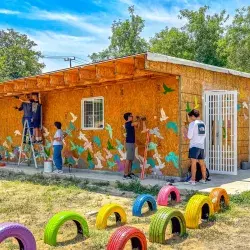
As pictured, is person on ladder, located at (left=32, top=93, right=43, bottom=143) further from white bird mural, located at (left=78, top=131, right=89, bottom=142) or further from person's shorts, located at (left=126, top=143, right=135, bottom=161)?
person's shorts, located at (left=126, top=143, right=135, bottom=161)

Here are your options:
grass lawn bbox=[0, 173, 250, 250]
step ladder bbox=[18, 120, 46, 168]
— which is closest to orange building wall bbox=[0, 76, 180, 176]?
step ladder bbox=[18, 120, 46, 168]

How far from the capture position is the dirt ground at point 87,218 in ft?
16.7

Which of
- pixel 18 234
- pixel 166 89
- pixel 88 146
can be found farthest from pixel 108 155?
pixel 18 234

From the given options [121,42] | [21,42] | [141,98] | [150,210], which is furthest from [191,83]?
[21,42]

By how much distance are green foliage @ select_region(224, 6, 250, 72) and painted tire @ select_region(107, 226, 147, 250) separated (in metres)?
21.8

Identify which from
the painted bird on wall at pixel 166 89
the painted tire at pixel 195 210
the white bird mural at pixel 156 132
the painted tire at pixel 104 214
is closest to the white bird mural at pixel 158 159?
the white bird mural at pixel 156 132

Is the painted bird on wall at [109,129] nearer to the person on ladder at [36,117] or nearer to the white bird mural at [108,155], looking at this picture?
the white bird mural at [108,155]

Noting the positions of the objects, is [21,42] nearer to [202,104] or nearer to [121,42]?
[121,42]

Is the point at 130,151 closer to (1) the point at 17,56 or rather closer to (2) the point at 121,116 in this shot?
(2) the point at 121,116

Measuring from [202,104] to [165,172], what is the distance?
7.22ft

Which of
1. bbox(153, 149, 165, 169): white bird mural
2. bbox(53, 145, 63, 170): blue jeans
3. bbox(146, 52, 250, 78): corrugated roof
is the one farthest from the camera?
bbox(53, 145, 63, 170): blue jeans

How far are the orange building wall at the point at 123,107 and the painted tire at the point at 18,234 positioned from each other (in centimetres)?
598

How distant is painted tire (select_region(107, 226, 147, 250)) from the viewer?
438cm

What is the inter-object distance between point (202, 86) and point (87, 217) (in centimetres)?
562
